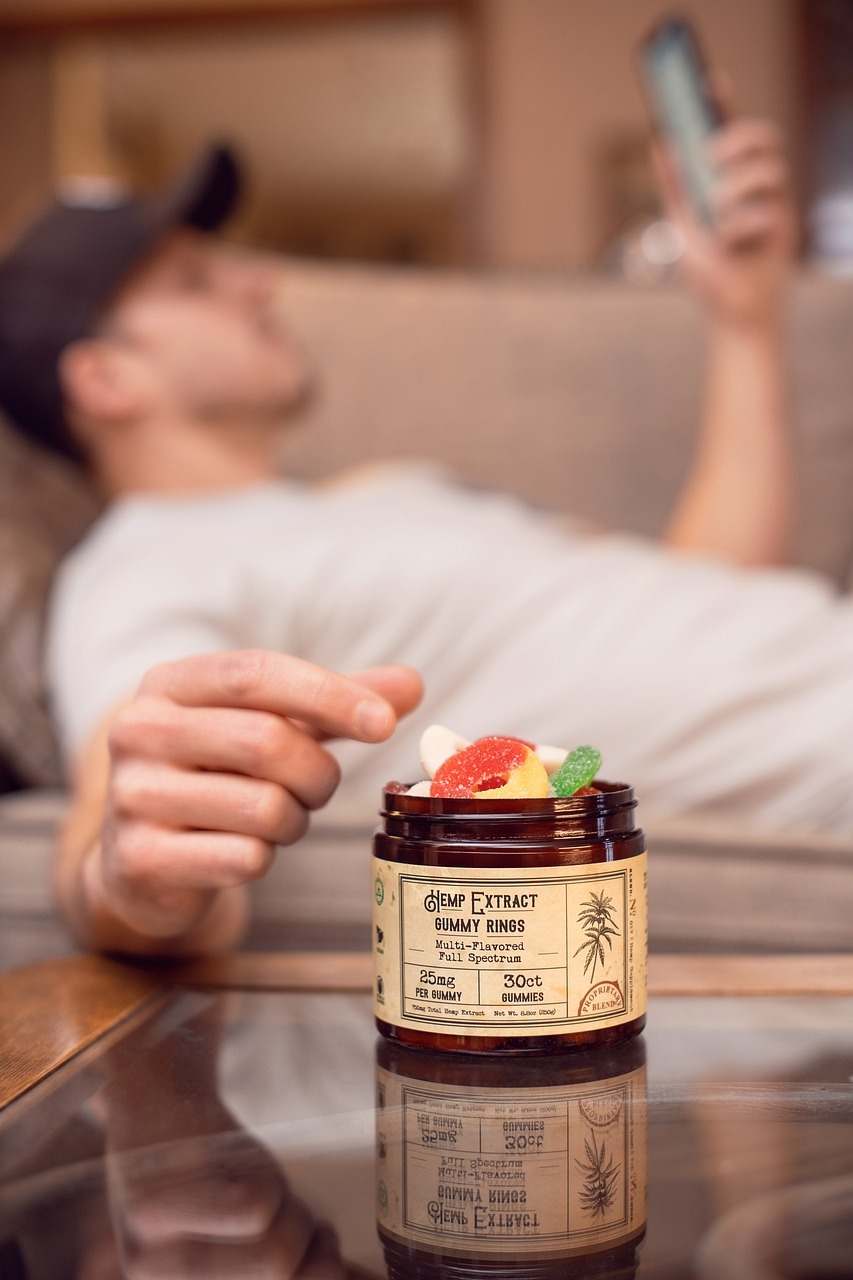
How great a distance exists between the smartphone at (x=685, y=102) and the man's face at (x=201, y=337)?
47cm

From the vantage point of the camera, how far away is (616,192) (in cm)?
311

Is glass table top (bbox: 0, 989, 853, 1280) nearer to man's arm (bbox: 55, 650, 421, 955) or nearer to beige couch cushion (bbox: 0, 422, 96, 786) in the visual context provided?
man's arm (bbox: 55, 650, 421, 955)

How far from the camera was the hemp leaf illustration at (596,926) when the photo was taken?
1.37 ft

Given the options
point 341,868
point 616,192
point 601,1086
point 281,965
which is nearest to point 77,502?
point 341,868

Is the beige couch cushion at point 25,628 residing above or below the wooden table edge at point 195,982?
above

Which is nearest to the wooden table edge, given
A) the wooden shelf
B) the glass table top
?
the glass table top

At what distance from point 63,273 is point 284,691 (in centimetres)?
90

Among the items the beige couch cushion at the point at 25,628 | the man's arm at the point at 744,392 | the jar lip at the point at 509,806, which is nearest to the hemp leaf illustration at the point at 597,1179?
the jar lip at the point at 509,806

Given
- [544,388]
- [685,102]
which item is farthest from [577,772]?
[544,388]

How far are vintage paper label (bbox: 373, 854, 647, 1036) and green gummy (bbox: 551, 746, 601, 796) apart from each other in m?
0.03

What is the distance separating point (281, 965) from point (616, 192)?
293cm

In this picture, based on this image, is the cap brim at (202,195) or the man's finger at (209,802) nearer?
the man's finger at (209,802)

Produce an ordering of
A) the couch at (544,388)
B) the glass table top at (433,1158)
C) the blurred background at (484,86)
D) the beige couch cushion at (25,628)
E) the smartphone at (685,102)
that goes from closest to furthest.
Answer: the glass table top at (433,1158) < the beige couch cushion at (25,628) < the smartphone at (685,102) < the couch at (544,388) < the blurred background at (484,86)

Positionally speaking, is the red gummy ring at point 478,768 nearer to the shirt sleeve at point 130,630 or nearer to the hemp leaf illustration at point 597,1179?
the hemp leaf illustration at point 597,1179
